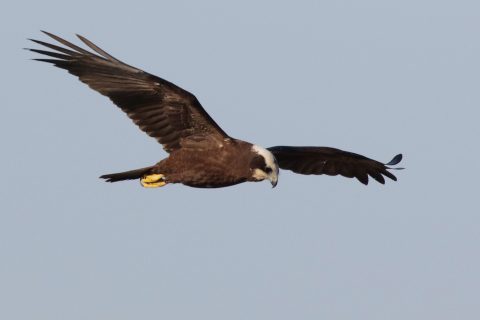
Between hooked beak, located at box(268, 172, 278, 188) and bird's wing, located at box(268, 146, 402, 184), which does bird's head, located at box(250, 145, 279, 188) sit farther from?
bird's wing, located at box(268, 146, 402, 184)

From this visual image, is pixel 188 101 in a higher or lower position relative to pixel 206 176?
higher

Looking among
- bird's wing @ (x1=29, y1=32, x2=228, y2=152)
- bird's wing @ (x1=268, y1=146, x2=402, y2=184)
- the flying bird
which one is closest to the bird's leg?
the flying bird

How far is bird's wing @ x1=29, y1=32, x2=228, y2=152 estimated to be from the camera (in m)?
14.1

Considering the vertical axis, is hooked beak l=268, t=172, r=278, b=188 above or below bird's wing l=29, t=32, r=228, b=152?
below

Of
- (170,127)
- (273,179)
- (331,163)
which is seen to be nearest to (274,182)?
(273,179)

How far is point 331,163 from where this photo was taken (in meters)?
16.9

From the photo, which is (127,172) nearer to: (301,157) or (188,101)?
(188,101)

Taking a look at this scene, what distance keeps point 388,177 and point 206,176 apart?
418cm

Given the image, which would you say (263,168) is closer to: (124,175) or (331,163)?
(124,175)

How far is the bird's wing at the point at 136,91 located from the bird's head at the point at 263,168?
0.57m

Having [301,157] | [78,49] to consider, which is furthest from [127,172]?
[301,157]

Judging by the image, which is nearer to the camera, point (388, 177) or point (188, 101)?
A: point (188, 101)

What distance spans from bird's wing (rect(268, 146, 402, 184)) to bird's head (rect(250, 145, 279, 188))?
1.90 metres

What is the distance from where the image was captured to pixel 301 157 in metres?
16.5
